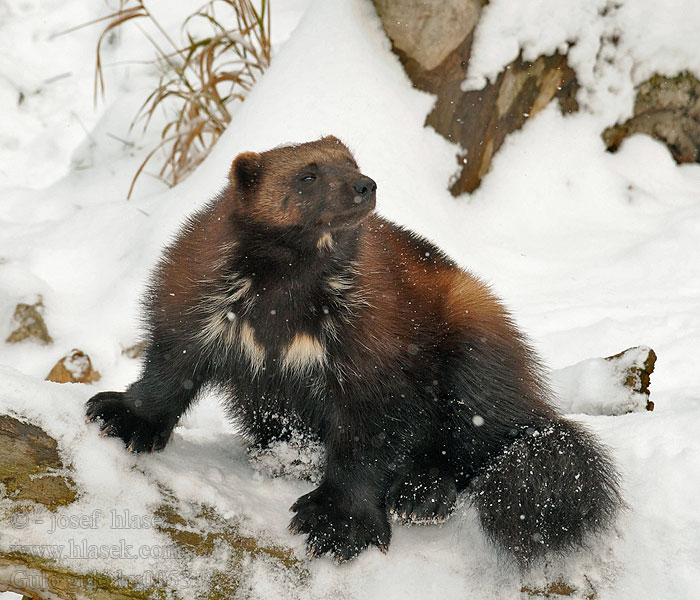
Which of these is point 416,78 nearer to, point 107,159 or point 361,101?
point 361,101

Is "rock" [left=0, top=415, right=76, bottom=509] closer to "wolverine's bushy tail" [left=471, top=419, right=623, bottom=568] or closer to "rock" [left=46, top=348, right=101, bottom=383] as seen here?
"wolverine's bushy tail" [left=471, top=419, right=623, bottom=568]

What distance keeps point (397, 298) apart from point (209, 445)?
0.77m

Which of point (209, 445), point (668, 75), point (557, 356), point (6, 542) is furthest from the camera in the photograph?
point (668, 75)

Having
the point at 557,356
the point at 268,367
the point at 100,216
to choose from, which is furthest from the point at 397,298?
the point at 100,216

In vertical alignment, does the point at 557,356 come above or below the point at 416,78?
below

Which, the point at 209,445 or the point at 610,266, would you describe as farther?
the point at 610,266

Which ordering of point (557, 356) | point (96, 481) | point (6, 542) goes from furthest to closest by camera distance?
point (557, 356) → point (96, 481) → point (6, 542)

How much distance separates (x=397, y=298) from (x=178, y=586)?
0.93 meters

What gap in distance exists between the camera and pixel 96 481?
1.90 metres

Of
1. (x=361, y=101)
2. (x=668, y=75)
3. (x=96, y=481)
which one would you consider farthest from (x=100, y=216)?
(x=668, y=75)

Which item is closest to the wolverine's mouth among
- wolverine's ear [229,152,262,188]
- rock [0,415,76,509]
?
wolverine's ear [229,152,262,188]

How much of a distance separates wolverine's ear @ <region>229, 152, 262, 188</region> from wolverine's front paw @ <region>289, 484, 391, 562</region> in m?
0.84

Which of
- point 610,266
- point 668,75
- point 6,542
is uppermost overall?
point 6,542

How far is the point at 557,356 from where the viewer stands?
3.45 m
